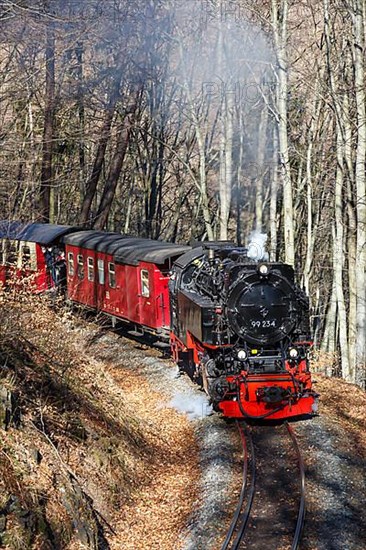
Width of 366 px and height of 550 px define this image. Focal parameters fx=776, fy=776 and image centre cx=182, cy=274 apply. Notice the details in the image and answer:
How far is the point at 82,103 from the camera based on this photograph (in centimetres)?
2731

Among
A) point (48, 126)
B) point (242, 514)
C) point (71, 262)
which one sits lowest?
point (242, 514)

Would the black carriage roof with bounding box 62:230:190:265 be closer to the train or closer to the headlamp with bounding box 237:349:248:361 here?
the train

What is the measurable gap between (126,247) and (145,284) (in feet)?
4.49

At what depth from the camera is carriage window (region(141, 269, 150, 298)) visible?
17531mm

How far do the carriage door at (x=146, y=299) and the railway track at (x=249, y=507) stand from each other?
598 cm

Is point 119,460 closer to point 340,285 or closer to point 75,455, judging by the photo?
point 75,455

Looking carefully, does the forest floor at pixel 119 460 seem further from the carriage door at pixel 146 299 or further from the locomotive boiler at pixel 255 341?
the carriage door at pixel 146 299

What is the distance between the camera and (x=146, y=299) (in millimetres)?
17656

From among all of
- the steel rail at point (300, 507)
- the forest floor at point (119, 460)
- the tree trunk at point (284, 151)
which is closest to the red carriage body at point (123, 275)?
the tree trunk at point (284, 151)

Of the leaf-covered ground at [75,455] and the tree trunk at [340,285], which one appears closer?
the leaf-covered ground at [75,455]

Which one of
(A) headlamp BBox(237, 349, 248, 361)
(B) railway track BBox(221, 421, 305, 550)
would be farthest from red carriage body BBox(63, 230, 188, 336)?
(B) railway track BBox(221, 421, 305, 550)

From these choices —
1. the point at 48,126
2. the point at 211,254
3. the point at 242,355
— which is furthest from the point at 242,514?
the point at 48,126

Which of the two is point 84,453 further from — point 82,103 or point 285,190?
point 82,103

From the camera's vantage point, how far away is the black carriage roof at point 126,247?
1686 cm
